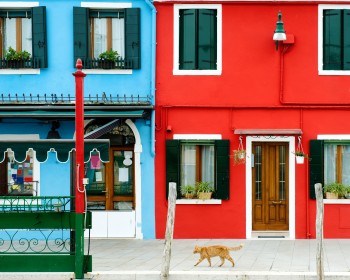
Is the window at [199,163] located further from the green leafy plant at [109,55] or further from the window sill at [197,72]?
the green leafy plant at [109,55]

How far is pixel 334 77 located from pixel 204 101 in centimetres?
314

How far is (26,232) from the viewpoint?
65.3 ft

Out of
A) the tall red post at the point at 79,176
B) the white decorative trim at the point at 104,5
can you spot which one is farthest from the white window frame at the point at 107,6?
the tall red post at the point at 79,176

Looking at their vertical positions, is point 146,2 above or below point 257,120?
above

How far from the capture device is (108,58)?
19672 mm

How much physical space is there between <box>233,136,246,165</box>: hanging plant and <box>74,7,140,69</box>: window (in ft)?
10.0

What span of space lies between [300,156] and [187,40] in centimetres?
384

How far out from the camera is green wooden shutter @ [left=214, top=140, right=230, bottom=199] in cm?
1991

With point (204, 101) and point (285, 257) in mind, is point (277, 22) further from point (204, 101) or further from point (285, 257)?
point (285, 257)

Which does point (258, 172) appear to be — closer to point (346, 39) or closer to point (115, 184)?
point (115, 184)

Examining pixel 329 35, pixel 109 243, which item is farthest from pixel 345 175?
pixel 109 243

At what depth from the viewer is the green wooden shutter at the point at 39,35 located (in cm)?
1972

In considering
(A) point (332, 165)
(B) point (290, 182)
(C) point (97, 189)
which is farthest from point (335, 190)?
(C) point (97, 189)

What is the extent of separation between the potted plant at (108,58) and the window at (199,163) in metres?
2.28
